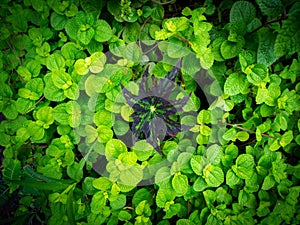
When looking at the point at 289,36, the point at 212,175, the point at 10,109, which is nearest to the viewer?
the point at 289,36

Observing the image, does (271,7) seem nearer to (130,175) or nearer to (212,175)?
(212,175)

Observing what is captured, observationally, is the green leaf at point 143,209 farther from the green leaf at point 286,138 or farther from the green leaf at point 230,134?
the green leaf at point 286,138

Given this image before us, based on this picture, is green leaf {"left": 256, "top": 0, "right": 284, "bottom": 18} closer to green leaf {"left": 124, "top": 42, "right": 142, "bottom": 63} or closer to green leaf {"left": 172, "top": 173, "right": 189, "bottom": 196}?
green leaf {"left": 124, "top": 42, "right": 142, "bottom": 63}

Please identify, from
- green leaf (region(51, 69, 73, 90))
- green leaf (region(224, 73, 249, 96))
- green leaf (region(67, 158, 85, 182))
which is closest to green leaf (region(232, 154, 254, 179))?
green leaf (region(224, 73, 249, 96))

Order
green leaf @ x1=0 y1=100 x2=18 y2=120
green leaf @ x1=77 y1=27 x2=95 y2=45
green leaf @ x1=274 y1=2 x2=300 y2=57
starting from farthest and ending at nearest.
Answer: green leaf @ x1=0 y1=100 x2=18 y2=120, green leaf @ x1=77 y1=27 x2=95 y2=45, green leaf @ x1=274 y1=2 x2=300 y2=57

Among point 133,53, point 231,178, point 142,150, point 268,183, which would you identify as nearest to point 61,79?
point 133,53

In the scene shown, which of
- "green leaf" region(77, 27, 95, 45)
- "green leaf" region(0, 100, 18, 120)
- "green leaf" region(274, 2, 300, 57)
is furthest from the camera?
"green leaf" region(0, 100, 18, 120)
